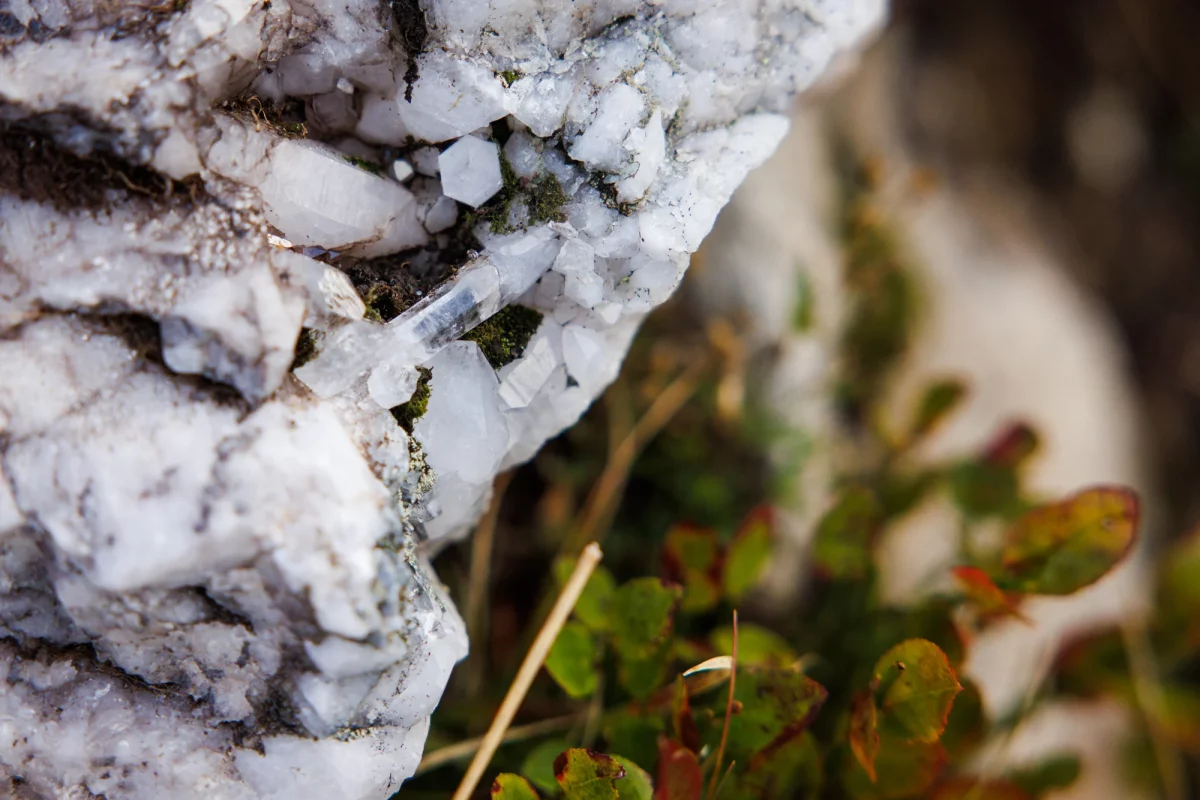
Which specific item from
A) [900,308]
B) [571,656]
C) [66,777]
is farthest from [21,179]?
[900,308]

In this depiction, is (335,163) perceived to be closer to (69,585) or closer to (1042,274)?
(69,585)

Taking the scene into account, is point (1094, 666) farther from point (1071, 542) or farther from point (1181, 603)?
point (1071, 542)

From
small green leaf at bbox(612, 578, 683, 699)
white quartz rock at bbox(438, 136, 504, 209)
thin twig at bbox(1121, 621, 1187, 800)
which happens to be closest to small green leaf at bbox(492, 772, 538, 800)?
small green leaf at bbox(612, 578, 683, 699)

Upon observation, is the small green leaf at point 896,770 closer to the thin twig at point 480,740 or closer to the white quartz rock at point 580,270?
the thin twig at point 480,740

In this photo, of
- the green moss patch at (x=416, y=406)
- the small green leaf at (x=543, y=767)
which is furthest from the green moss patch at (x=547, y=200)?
the small green leaf at (x=543, y=767)

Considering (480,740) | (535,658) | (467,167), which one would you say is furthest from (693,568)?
(467,167)

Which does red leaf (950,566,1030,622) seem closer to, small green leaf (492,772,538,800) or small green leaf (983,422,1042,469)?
small green leaf (983,422,1042,469)
